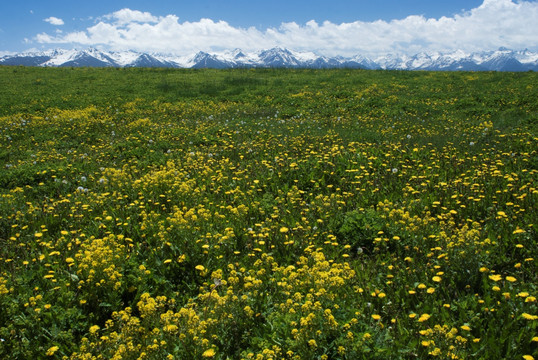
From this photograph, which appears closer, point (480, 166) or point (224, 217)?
point (224, 217)

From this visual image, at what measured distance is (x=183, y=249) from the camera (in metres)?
4.80

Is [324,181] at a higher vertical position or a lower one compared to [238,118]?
lower

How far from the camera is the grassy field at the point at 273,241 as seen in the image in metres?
3.24

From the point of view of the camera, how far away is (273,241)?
523 cm

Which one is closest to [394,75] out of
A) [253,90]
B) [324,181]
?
[253,90]

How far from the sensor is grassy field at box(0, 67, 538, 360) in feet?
10.6

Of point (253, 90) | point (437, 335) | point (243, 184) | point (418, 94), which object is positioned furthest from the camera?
point (253, 90)

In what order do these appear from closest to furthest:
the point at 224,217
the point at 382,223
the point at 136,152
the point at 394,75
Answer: the point at 382,223, the point at 224,217, the point at 136,152, the point at 394,75

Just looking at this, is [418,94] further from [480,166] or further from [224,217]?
[224,217]

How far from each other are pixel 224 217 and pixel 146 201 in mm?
1929

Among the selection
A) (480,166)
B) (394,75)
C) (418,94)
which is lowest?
(480,166)

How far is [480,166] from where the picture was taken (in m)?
7.88

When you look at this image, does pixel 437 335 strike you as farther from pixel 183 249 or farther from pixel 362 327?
pixel 183 249

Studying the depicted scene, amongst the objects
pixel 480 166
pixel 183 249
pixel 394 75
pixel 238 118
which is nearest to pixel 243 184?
pixel 183 249
